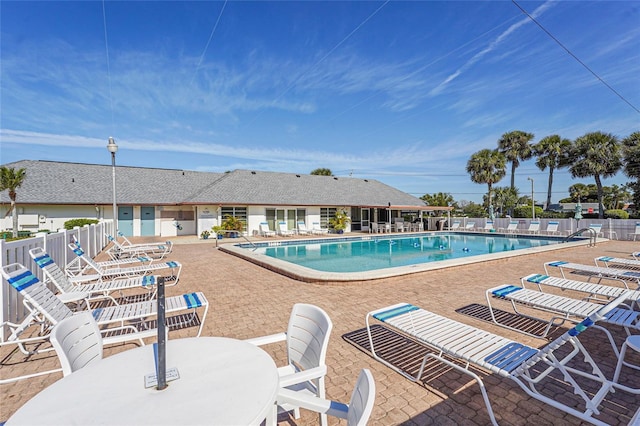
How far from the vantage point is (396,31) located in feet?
46.9

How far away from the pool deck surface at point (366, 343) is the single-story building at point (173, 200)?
513 inches

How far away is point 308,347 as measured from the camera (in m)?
2.67

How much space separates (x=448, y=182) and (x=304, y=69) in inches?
2191

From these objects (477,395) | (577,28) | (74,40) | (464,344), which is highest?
(74,40)

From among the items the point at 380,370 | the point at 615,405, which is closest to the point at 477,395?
the point at 380,370

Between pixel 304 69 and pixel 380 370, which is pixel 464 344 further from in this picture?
pixel 304 69

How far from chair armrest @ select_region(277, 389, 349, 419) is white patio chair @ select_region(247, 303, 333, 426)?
15 cm

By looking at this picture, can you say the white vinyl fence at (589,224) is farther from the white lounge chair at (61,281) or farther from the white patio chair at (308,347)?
the white lounge chair at (61,281)

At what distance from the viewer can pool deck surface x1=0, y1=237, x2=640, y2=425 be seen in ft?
9.41

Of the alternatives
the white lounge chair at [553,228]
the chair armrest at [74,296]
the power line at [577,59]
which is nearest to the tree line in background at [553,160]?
the white lounge chair at [553,228]

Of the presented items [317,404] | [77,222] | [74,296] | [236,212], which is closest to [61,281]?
[74,296]

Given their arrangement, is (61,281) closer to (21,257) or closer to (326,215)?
(21,257)

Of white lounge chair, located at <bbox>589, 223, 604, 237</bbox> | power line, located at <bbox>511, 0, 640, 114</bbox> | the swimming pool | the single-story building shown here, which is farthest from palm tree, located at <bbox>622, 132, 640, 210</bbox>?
power line, located at <bbox>511, 0, 640, 114</bbox>

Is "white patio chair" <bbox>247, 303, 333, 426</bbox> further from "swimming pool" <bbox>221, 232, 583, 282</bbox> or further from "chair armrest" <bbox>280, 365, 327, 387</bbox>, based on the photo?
"swimming pool" <bbox>221, 232, 583, 282</bbox>
